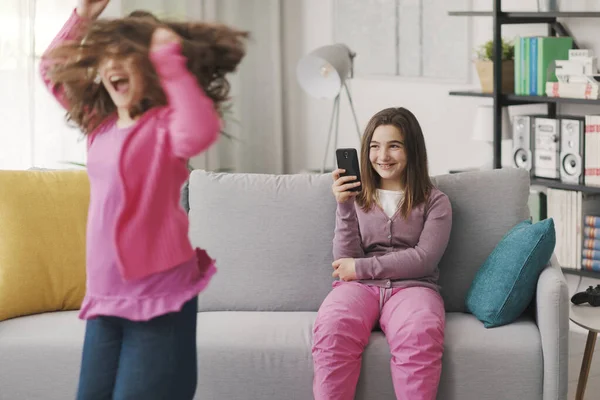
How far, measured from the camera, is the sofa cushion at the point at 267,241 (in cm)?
301

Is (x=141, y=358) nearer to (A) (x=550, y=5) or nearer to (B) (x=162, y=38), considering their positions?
(B) (x=162, y=38)

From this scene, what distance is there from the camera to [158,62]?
5.45 feet

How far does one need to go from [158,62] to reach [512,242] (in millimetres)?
1452

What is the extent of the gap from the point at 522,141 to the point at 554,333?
1975 mm

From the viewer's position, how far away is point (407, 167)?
2.90 meters

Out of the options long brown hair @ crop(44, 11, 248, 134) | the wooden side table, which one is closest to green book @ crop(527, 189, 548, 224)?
the wooden side table

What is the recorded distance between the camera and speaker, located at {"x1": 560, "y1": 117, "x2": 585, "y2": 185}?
13.5 feet

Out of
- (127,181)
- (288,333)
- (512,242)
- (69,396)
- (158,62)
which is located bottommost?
(69,396)

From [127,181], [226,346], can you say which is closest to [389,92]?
[226,346]

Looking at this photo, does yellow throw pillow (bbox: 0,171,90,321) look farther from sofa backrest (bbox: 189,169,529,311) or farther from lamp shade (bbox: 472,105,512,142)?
lamp shade (bbox: 472,105,512,142)

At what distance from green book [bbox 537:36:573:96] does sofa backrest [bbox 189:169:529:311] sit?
133 centimetres

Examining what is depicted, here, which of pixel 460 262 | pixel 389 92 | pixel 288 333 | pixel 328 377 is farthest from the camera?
pixel 389 92

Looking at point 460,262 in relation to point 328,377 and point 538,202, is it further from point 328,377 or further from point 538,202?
point 538,202

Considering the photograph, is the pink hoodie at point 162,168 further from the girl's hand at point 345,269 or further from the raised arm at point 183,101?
the girl's hand at point 345,269
